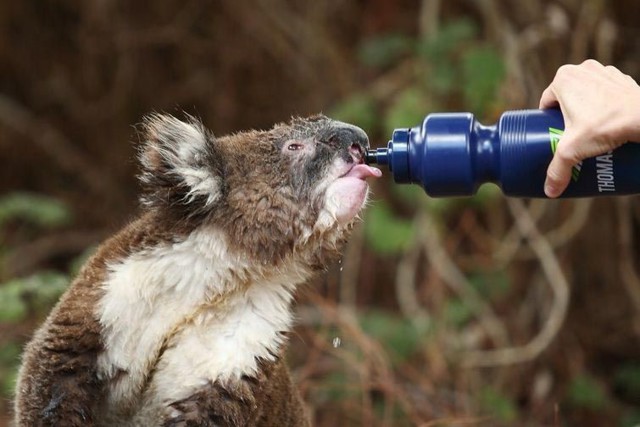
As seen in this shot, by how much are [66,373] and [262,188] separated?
0.65 m

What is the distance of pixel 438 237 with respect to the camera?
5582mm

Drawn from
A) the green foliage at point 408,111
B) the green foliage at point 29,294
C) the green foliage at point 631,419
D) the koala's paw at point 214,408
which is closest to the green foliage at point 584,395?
the green foliage at point 631,419

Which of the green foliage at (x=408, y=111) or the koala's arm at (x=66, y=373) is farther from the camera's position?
the green foliage at (x=408, y=111)

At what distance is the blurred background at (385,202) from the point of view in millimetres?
5000

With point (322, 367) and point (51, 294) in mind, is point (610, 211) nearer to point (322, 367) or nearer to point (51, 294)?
point (322, 367)

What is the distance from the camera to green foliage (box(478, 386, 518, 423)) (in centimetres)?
480

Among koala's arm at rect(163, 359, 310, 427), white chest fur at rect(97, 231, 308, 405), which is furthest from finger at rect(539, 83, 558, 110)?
koala's arm at rect(163, 359, 310, 427)

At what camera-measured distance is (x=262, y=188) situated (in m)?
2.66

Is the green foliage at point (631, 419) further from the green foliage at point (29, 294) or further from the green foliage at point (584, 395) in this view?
the green foliage at point (29, 294)

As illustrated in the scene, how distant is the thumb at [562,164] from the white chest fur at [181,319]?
744 mm

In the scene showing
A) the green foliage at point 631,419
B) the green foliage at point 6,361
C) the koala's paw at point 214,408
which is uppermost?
the green foliage at point 631,419

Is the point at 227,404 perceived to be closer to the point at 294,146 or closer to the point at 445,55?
the point at 294,146

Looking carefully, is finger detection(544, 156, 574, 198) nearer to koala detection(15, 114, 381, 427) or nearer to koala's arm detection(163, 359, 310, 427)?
koala detection(15, 114, 381, 427)

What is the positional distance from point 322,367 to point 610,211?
1.79 m
